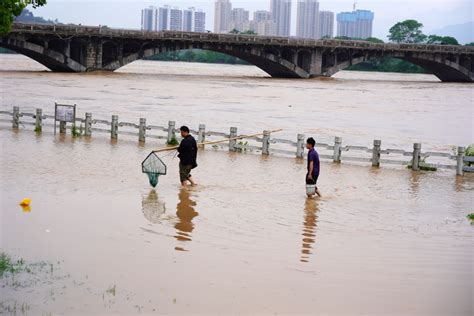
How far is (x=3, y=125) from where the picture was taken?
33.0 metres

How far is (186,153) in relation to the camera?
745 inches

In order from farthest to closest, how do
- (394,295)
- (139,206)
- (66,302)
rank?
1. (139,206)
2. (394,295)
3. (66,302)

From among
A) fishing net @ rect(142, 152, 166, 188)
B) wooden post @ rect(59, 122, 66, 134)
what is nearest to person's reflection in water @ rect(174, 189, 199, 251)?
fishing net @ rect(142, 152, 166, 188)

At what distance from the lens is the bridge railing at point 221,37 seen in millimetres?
76750

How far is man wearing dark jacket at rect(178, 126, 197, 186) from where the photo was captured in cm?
1886

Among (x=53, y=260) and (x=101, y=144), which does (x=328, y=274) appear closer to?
(x=53, y=260)

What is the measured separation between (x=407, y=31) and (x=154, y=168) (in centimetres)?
14607

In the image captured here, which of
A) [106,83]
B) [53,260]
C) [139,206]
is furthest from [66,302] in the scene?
[106,83]

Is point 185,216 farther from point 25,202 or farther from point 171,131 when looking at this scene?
point 171,131

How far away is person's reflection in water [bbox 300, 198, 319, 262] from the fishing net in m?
3.14

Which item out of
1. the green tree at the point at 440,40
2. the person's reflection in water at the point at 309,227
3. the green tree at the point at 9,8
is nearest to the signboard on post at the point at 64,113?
the green tree at the point at 9,8

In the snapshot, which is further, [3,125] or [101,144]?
[3,125]

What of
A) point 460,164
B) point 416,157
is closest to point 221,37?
point 416,157

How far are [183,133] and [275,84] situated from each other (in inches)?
2549
